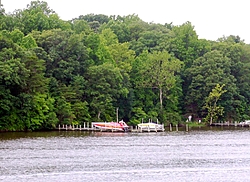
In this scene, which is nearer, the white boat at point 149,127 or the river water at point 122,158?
the river water at point 122,158

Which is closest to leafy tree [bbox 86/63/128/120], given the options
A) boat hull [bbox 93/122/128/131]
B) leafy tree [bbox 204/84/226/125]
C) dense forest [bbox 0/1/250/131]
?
dense forest [bbox 0/1/250/131]

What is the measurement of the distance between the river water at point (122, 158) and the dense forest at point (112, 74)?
9436mm

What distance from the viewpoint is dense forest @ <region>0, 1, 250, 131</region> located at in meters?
75.7

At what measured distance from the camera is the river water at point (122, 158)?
131 ft

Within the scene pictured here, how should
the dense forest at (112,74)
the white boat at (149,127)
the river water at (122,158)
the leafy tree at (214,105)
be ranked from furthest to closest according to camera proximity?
the leafy tree at (214,105), the white boat at (149,127), the dense forest at (112,74), the river water at (122,158)

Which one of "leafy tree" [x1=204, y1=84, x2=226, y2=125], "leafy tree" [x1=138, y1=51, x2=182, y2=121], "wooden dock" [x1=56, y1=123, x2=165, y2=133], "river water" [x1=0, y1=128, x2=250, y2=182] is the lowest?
"river water" [x1=0, y1=128, x2=250, y2=182]

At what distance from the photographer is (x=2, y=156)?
4750cm

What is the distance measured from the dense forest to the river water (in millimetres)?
9436

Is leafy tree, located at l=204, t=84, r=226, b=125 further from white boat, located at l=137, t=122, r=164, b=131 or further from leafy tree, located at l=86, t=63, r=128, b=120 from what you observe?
leafy tree, located at l=86, t=63, r=128, b=120

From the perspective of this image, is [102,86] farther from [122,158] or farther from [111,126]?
[122,158]

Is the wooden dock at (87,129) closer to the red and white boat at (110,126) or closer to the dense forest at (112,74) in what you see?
the red and white boat at (110,126)

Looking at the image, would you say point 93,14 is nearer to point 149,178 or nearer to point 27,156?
point 27,156

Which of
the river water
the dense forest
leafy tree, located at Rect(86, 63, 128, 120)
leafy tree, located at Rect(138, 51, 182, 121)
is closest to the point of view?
the river water

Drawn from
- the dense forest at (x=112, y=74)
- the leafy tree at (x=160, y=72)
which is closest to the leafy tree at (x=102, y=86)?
the dense forest at (x=112, y=74)
